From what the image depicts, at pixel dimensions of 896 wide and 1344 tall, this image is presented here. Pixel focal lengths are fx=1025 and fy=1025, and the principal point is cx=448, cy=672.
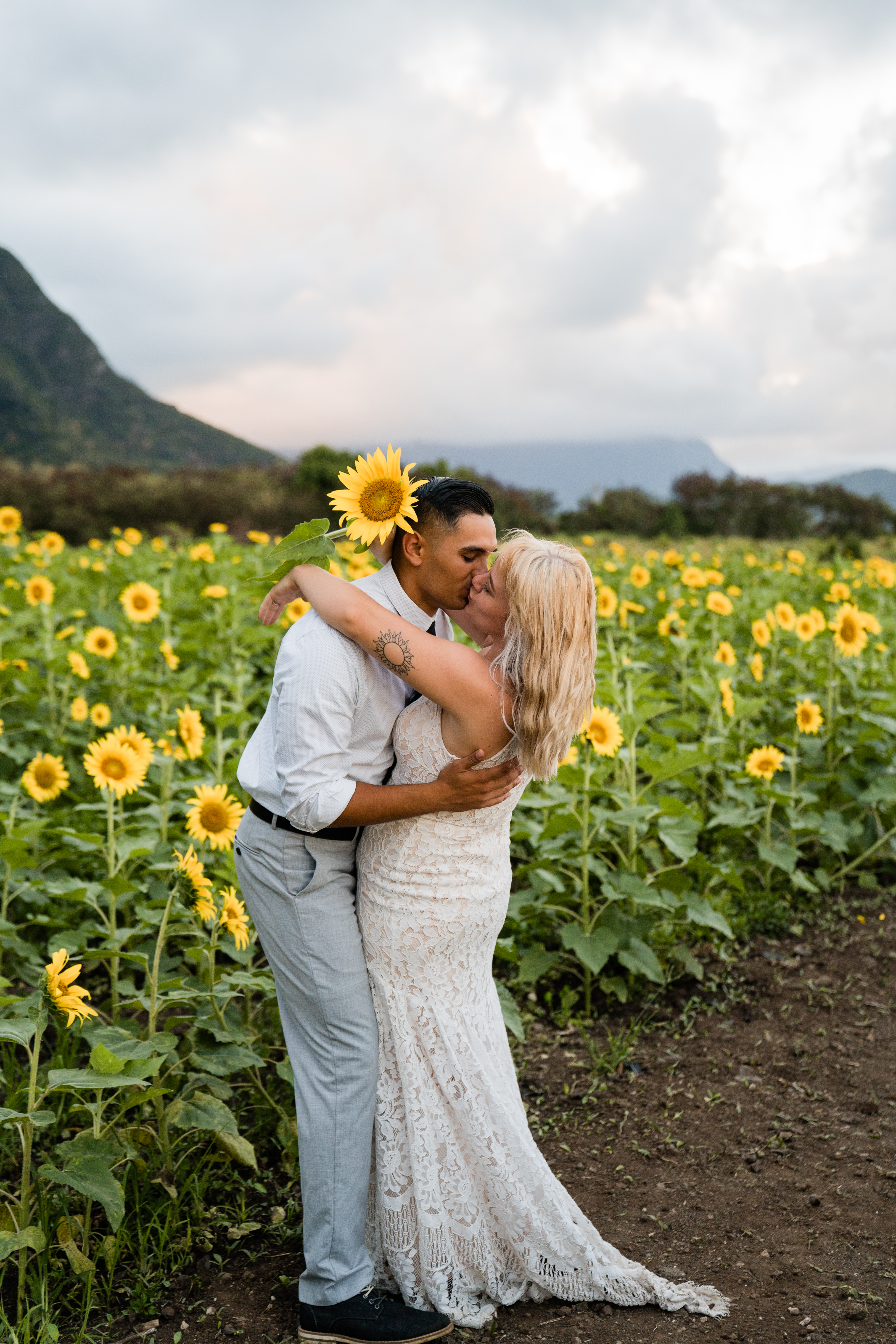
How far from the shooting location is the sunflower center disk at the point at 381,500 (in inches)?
86.8

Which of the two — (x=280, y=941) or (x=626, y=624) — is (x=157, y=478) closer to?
(x=626, y=624)

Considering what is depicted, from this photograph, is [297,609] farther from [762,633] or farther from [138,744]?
[762,633]

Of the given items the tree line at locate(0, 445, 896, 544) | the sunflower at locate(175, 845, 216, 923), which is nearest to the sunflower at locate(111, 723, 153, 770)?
the sunflower at locate(175, 845, 216, 923)

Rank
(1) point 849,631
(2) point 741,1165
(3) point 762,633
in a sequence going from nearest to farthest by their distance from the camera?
(2) point 741,1165 → (1) point 849,631 → (3) point 762,633

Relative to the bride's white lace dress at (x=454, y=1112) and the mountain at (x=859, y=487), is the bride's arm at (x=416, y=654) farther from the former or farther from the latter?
the mountain at (x=859, y=487)

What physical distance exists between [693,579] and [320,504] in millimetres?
15496

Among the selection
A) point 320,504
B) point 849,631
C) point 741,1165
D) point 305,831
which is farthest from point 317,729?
point 320,504

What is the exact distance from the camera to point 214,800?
287cm

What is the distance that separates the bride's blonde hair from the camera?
209 centimetres

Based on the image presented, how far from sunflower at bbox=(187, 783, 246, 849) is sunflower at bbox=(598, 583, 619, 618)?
302cm

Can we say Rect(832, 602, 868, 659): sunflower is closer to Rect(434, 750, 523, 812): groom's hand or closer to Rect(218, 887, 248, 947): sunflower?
Rect(434, 750, 523, 812): groom's hand

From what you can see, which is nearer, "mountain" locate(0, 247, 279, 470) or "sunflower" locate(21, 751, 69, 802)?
"sunflower" locate(21, 751, 69, 802)

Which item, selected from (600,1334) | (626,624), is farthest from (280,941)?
(626,624)

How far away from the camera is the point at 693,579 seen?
6.59 meters
